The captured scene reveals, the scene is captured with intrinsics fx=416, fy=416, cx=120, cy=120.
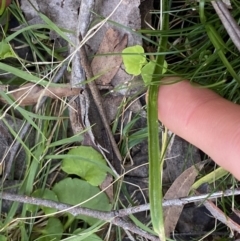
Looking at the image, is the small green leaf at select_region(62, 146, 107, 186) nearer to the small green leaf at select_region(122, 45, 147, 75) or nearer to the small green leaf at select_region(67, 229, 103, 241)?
the small green leaf at select_region(67, 229, 103, 241)

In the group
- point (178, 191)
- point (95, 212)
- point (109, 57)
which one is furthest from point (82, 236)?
point (109, 57)

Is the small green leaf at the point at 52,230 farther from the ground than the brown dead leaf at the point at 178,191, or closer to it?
closer to it

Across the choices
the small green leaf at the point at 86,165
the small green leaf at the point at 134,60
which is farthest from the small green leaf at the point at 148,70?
the small green leaf at the point at 86,165

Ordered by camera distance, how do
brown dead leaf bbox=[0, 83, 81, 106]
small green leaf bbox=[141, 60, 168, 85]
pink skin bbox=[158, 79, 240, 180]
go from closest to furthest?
pink skin bbox=[158, 79, 240, 180], small green leaf bbox=[141, 60, 168, 85], brown dead leaf bbox=[0, 83, 81, 106]

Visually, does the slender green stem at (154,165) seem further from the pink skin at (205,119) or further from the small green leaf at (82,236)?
the small green leaf at (82,236)

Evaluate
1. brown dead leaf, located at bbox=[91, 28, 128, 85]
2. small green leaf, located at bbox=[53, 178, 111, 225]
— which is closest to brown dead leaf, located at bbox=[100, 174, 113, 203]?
small green leaf, located at bbox=[53, 178, 111, 225]

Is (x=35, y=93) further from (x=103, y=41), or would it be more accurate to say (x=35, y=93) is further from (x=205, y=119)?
(x=205, y=119)

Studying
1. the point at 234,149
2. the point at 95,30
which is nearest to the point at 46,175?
the point at 95,30
